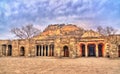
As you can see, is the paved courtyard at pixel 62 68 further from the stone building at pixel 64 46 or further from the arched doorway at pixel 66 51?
the arched doorway at pixel 66 51

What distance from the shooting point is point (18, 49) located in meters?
34.2

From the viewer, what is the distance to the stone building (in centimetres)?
2959

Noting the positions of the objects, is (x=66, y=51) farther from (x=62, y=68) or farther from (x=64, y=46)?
(x=62, y=68)

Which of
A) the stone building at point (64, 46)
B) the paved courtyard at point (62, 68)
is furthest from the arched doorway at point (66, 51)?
the paved courtyard at point (62, 68)

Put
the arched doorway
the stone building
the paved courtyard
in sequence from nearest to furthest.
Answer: the paved courtyard < the stone building < the arched doorway

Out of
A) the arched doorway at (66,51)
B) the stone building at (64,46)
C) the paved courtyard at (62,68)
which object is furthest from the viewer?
the arched doorway at (66,51)

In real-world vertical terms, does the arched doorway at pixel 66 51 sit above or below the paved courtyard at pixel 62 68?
above

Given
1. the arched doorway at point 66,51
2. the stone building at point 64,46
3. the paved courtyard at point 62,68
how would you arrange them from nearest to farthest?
the paved courtyard at point 62,68
the stone building at point 64,46
the arched doorway at point 66,51

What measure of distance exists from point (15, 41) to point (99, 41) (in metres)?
16.1

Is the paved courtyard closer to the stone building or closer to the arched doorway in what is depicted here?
the stone building

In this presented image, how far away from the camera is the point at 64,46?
103ft

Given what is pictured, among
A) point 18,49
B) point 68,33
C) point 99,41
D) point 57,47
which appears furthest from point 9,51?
point 99,41

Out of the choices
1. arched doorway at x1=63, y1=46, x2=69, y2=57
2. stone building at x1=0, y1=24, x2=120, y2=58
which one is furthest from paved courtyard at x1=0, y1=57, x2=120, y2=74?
arched doorway at x1=63, y1=46, x2=69, y2=57

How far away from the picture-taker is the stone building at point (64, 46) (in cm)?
2959
